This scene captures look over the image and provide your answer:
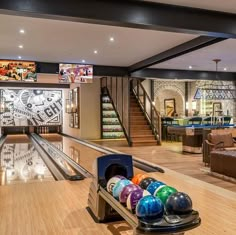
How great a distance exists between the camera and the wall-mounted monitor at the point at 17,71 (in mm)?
8279

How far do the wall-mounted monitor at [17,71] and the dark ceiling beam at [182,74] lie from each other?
3.61m

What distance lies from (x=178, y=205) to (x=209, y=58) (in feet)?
24.3

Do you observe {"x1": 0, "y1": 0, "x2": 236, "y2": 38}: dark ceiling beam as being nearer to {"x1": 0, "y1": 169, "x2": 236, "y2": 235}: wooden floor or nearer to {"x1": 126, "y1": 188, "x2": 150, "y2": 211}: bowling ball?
{"x1": 0, "y1": 169, "x2": 236, "y2": 235}: wooden floor

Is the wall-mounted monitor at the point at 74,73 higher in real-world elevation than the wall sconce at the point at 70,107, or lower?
higher

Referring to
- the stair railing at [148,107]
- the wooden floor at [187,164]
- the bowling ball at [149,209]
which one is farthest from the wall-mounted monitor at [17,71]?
the bowling ball at [149,209]

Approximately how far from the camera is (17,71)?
8.50m

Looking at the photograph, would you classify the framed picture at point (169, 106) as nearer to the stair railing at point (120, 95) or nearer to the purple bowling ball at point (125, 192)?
the stair railing at point (120, 95)

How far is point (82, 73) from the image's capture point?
9.07m

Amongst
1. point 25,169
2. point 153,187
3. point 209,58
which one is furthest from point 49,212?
A: point 209,58

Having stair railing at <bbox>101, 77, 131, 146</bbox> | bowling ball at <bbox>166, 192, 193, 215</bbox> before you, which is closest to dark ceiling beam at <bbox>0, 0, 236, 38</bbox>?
bowling ball at <bbox>166, 192, 193, 215</bbox>

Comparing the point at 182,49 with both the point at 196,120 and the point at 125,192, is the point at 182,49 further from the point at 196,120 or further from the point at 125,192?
the point at 125,192

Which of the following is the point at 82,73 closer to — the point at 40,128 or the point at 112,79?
the point at 112,79

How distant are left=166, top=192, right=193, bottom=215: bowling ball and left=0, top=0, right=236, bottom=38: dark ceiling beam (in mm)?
3118

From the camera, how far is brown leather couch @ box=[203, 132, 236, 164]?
6.48 m
